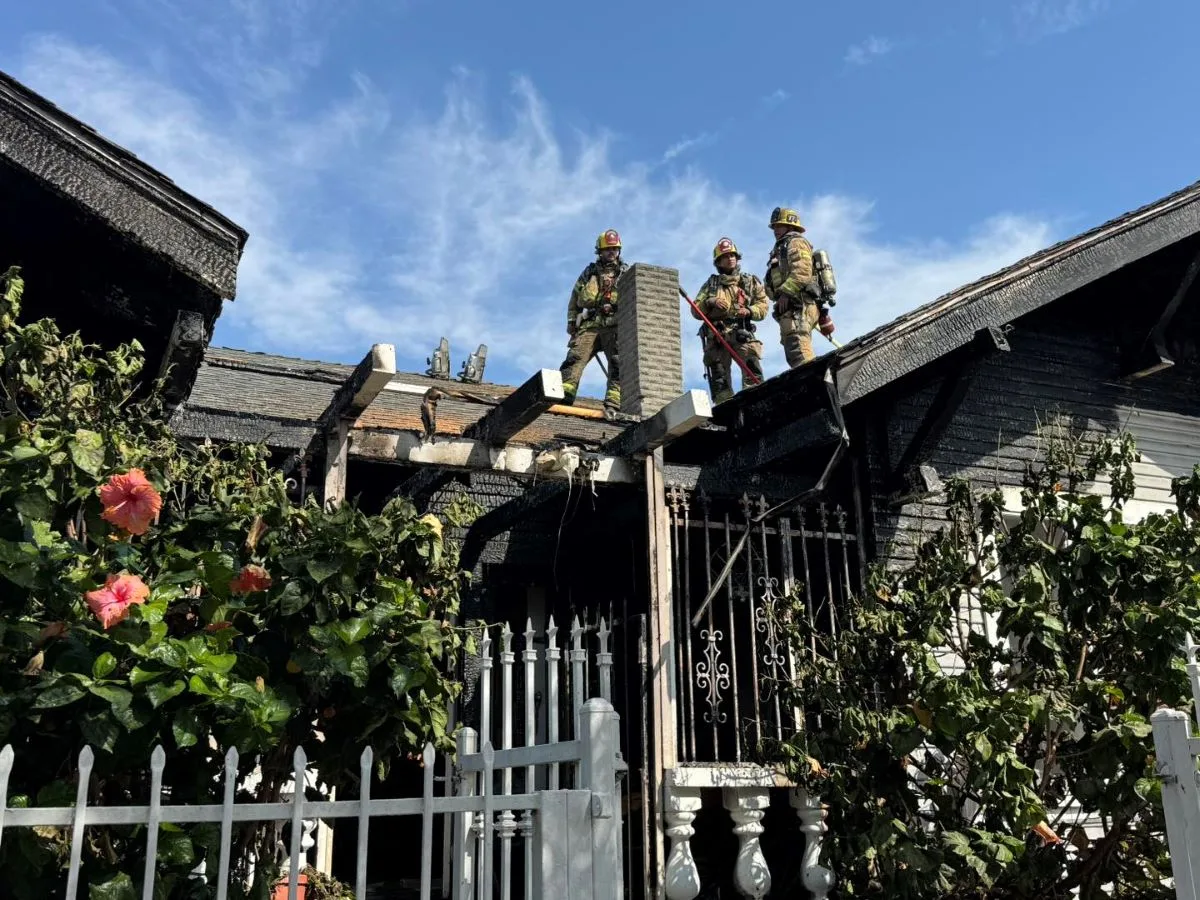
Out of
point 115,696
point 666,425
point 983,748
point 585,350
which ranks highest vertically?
point 585,350

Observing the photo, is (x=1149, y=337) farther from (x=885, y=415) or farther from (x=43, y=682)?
(x=43, y=682)

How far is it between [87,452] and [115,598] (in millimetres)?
617

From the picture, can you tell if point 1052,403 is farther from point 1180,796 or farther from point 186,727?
A: point 186,727

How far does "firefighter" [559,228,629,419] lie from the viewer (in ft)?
36.0

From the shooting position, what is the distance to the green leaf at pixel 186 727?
2.74 meters

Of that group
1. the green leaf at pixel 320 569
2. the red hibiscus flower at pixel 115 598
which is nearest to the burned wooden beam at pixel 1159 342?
the green leaf at pixel 320 569

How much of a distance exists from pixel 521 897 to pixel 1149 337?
642 centimetres

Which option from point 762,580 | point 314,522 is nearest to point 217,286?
point 314,522

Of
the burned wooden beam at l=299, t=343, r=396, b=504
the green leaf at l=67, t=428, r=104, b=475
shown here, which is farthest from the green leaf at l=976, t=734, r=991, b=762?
the green leaf at l=67, t=428, r=104, b=475

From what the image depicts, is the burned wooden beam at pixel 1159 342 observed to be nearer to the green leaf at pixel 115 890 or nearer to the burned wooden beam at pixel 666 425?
the burned wooden beam at pixel 666 425

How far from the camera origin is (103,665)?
2738 mm

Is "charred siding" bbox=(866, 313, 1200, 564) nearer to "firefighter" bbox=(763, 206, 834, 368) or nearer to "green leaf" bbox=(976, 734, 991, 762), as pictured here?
"firefighter" bbox=(763, 206, 834, 368)

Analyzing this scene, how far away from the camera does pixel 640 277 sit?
7.97m

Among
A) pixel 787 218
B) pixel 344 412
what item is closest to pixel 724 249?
pixel 787 218
